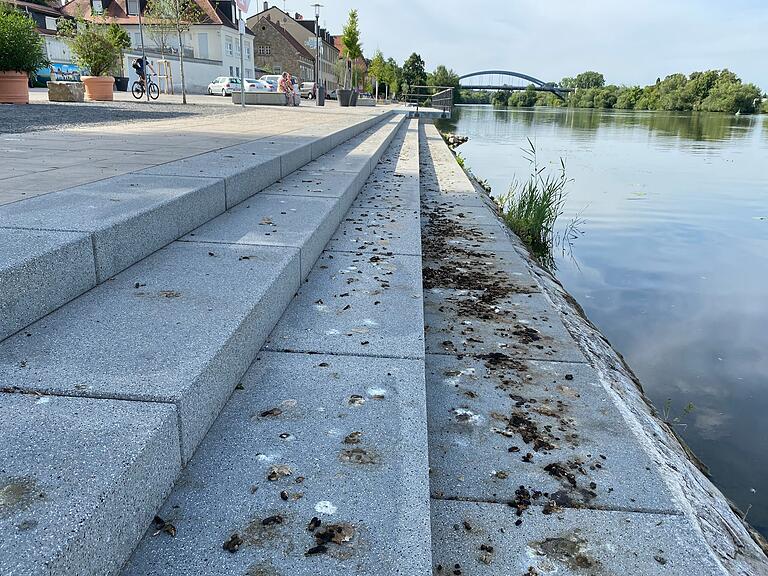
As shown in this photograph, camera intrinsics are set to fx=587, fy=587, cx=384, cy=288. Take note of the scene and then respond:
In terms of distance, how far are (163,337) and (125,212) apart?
3.40ft

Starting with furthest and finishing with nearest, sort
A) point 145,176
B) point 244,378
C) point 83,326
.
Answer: point 145,176, point 244,378, point 83,326

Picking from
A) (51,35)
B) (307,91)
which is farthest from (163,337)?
(51,35)

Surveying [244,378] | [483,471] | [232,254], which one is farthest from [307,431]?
[232,254]

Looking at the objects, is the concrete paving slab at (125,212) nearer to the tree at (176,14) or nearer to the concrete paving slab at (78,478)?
the concrete paving slab at (78,478)

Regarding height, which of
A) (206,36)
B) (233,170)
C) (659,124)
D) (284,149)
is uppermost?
(206,36)

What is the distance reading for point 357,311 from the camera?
3.01 m

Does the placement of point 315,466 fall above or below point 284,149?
below

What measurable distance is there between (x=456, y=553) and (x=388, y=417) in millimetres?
491

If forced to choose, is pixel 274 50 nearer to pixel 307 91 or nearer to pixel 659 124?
pixel 307 91

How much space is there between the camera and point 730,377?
5367 millimetres

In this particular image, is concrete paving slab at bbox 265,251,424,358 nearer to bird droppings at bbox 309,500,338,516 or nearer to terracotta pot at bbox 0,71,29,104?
bird droppings at bbox 309,500,338,516

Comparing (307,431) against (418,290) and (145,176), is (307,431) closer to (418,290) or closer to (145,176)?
(418,290)

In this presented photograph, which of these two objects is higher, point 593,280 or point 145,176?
point 145,176

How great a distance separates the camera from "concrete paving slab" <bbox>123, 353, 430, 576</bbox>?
1.45 m
